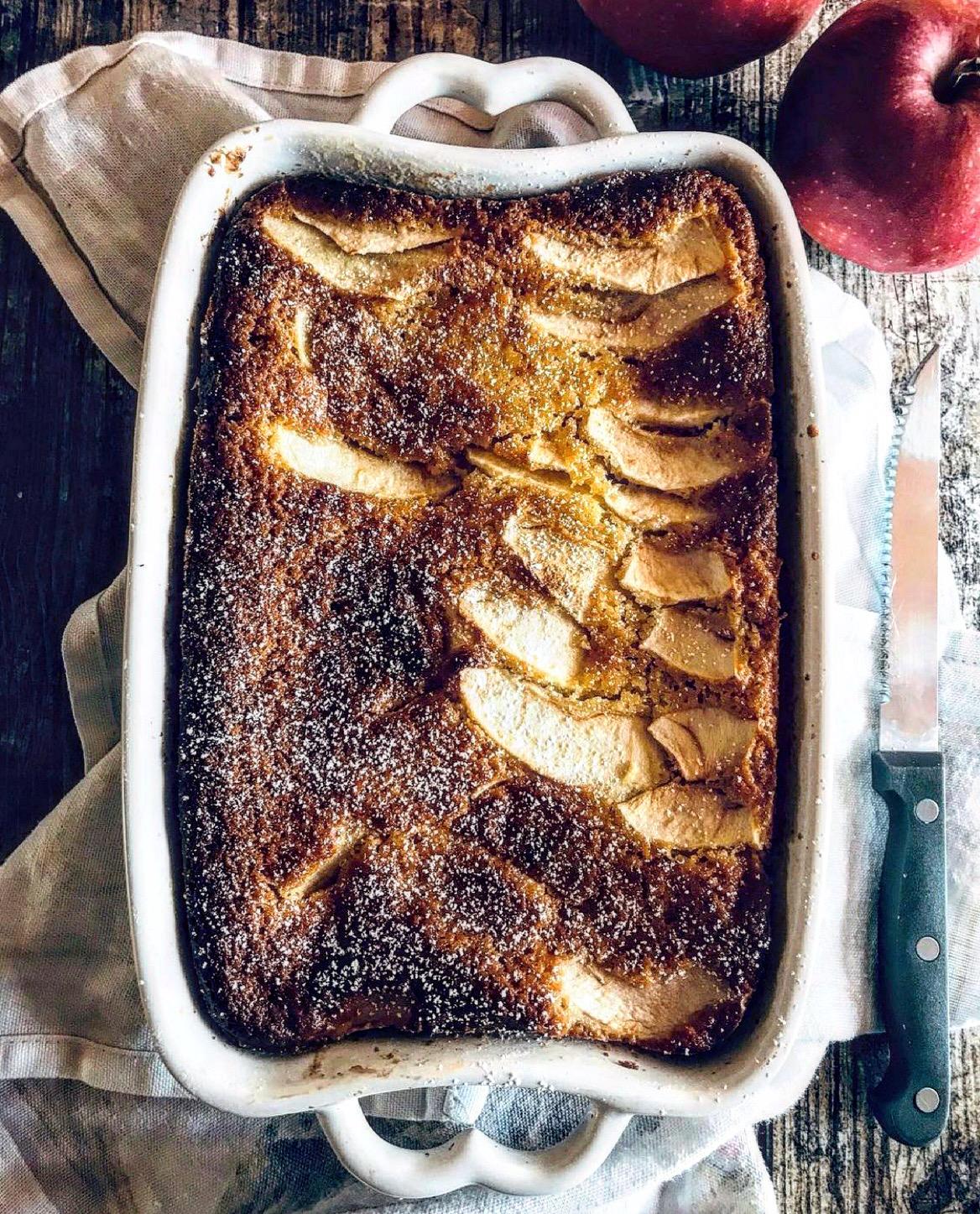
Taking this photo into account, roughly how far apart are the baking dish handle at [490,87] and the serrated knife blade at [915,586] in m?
0.56

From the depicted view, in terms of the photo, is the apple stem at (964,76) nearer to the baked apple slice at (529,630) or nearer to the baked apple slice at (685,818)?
the baked apple slice at (529,630)

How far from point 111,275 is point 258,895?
858mm

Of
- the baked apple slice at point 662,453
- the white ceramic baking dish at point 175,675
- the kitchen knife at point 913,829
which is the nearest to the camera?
the white ceramic baking dish at point 175,675

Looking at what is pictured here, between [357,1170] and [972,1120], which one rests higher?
[357,1170]

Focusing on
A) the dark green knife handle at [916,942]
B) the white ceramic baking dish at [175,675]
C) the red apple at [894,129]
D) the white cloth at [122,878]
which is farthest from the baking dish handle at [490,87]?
the dark green knife handle at [916,942]

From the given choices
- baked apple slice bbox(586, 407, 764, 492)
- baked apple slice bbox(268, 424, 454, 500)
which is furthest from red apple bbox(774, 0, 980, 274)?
baked apple slice bbox(268, 424, 454, 500)

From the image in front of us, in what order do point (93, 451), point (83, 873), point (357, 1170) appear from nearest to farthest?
point (357, 1170)
point (83, 873)
point (93, 451)

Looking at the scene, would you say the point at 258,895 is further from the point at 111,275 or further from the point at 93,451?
the point at 111,275

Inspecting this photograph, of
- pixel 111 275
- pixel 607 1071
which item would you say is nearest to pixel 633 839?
pixel 607 1071

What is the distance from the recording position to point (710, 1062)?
4.09 feet

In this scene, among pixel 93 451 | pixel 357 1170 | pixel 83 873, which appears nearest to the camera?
pixel 357 1170

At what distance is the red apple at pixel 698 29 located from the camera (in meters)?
1.36

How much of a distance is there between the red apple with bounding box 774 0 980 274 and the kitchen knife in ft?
0.59

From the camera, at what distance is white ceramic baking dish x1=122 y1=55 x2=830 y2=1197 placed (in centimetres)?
120
